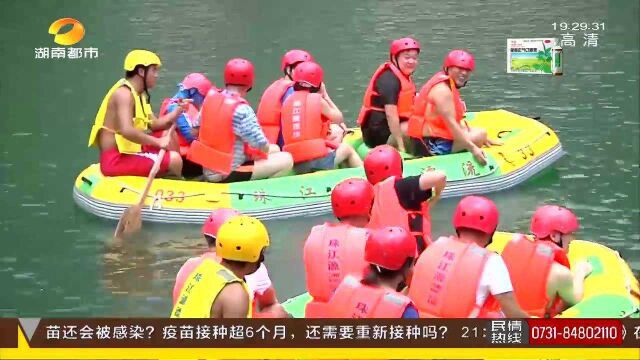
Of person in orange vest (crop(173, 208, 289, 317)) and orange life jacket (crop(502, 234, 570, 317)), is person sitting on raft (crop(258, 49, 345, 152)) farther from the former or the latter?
orange life jacket (crop(502, 234, 570, 317))

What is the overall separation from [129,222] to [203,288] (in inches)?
131

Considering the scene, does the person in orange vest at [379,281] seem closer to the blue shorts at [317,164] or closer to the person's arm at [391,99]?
the blue shorts at [317,164]

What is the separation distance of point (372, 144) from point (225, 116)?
1459mm

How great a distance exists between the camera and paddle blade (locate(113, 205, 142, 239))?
793 cm

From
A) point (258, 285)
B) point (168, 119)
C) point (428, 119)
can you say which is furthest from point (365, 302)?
point (428, 119)

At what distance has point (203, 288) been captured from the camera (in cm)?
473

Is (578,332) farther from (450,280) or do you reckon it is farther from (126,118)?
(126,118)

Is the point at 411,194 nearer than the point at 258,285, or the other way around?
the point at 258,285

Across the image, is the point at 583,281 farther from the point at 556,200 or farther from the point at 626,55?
the point at 626,55

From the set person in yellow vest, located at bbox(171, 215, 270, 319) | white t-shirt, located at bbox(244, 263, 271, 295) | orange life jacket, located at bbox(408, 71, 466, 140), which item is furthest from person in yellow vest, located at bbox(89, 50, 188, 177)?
person in yellow vest, located at bbox(171, 215, 270, 319)

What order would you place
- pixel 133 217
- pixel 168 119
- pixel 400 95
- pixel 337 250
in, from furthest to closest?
pixel 400 95 < pixel 168 119 < pixel 133 217 < pixel 337 250

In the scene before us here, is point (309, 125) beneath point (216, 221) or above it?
beneath

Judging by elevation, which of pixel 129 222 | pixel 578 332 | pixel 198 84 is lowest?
pixel 129 222

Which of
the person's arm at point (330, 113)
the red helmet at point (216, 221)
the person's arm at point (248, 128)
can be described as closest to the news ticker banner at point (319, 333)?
the red helmet at point (216, 221)
